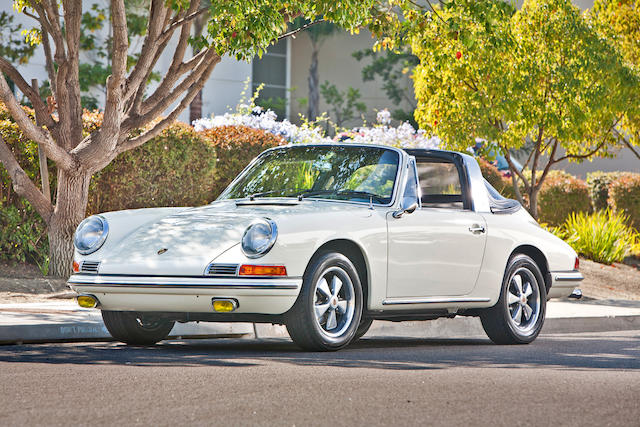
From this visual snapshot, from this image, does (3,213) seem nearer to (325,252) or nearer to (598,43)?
(325,252)

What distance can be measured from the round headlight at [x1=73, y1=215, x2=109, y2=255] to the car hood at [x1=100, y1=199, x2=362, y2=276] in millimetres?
174

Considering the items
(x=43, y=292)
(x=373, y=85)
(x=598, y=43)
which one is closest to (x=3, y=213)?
(x=43, y=292)

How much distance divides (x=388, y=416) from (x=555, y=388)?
1.51m

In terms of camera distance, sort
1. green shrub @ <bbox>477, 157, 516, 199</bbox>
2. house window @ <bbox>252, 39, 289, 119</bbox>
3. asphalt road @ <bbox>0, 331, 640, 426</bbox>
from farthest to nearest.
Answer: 1. house window @ <bbox>252, 39, 289, 119</bbox>
2. green shrub @ <bbox>477, 157, 516, 199</bbox>
3. asphalt road @ <bbox>0, 331, 640, 426</bbox>

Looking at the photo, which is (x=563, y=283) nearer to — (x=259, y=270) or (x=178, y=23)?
(x=259, y=270)

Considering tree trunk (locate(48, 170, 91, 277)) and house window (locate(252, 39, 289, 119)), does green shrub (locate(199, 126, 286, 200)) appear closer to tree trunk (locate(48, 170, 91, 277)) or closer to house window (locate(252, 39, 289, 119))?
tree trunk (locate(48, 170, 91, 277))

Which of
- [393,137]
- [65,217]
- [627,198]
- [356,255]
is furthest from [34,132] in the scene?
[627,198]

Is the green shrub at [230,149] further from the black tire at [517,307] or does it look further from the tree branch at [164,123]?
the black tire at [517,307]

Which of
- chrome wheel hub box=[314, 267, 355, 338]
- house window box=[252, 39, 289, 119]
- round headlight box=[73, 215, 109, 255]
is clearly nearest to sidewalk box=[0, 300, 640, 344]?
round headlight box=[73, 215, 109, 255]

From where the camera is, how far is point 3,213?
546 inches

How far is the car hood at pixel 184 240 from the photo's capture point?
25.7ft

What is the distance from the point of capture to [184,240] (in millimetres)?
8023

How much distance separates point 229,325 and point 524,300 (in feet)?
8.71

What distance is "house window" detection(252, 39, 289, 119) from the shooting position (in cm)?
4391
